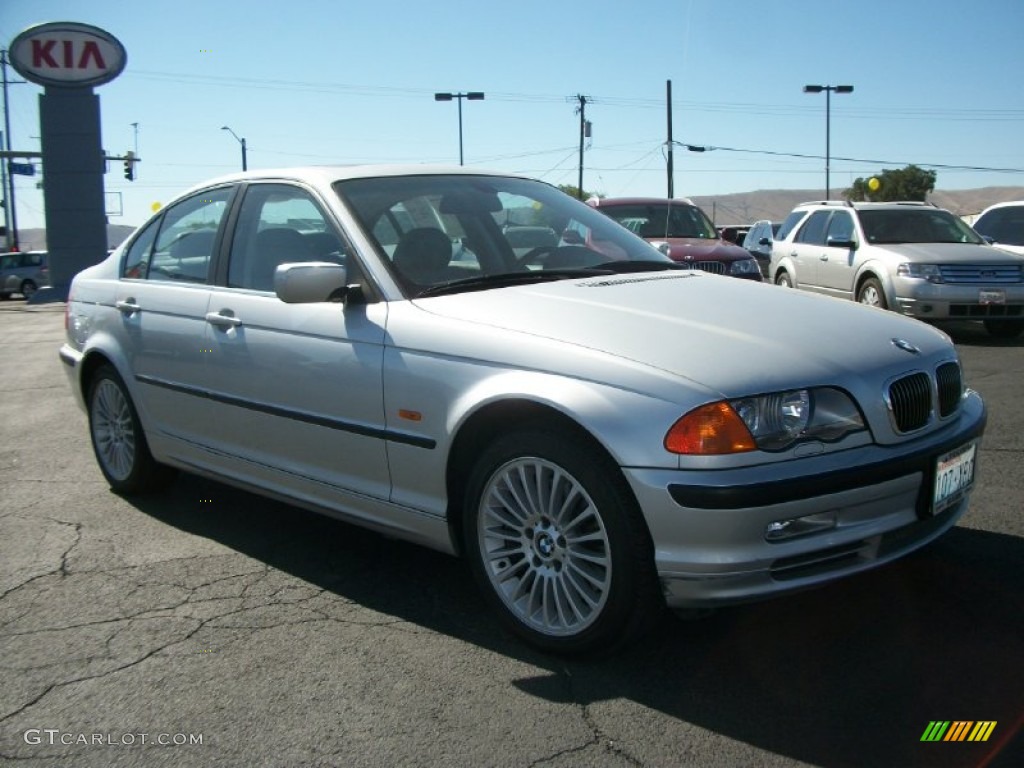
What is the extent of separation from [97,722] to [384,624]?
1.04 metres

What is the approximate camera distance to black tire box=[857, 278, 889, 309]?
11.9 meters

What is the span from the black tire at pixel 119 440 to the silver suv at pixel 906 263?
8712mm

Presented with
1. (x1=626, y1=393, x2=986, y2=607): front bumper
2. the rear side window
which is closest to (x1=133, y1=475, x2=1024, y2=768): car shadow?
(x1=626, y1=393, x2=986, y2=607): front bumper

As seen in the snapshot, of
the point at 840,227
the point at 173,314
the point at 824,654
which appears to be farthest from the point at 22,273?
the point at 824,654

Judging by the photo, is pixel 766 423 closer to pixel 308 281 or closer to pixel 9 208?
pixel 308 281

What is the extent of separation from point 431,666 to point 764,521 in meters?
1.18

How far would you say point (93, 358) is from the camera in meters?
5.63

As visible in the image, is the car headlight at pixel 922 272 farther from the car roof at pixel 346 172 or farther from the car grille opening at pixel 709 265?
the car roof at pixel 346 172

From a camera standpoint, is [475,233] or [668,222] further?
[668,222]

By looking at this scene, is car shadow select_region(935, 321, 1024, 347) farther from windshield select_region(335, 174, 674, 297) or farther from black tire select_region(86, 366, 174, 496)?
black tire select_region(86, 366, 174, 496)

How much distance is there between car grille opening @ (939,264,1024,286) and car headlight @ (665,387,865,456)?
9.09 metres

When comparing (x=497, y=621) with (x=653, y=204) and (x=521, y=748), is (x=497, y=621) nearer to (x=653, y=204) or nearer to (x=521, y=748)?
(x=521, y=748)

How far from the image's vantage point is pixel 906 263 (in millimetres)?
11578

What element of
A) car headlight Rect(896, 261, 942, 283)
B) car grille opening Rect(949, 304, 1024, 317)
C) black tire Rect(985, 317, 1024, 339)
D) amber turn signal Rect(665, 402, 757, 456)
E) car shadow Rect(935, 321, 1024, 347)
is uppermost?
car headlight Rect(896, 261, 942, 283)
